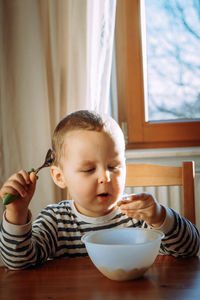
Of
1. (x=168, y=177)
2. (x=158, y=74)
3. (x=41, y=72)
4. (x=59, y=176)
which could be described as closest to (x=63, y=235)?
(x=59, y=176)

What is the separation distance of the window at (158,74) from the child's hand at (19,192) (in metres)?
1.11

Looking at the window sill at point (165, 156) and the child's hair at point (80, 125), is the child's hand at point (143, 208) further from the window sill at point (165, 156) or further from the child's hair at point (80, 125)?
the window sill at point (165, 156)

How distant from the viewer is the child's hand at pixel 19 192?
31.5 inches

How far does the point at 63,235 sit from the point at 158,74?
3.78ft

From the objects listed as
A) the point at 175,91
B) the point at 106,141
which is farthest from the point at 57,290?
the point at 175,91

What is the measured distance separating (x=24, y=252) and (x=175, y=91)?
4.37 feet

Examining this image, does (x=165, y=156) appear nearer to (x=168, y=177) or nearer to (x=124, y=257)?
(x=168, y=177)

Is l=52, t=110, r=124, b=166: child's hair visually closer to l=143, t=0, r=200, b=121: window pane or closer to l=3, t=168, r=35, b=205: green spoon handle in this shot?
l=3, t=168, r=35, b=205: green spoon handle

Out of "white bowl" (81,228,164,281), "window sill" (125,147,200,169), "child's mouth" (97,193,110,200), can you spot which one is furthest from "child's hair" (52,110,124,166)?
"window sill" (125,147,200,169)

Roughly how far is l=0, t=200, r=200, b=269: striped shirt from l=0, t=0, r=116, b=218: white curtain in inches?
22.3

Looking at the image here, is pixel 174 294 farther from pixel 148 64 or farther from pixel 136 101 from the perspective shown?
pixel 148 64

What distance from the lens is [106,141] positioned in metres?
0.95

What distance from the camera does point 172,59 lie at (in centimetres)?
191

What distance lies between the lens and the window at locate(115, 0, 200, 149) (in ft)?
6.10
